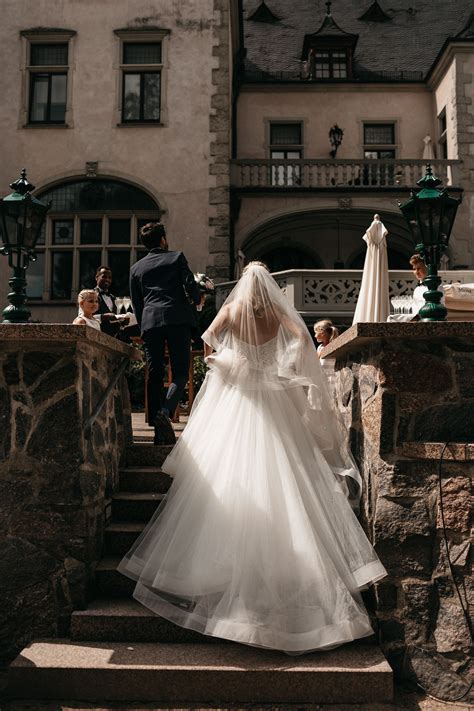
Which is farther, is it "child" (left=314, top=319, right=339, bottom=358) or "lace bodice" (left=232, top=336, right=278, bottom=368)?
"child" (left=314, top=319, right=339, bottom=358)

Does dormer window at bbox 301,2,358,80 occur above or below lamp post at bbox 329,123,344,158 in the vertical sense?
above

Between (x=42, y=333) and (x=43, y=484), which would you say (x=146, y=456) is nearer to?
(x=43, y=484)

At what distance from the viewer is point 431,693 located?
3.64 meters

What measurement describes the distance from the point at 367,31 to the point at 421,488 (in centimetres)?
2355

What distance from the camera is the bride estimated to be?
11.8 ft

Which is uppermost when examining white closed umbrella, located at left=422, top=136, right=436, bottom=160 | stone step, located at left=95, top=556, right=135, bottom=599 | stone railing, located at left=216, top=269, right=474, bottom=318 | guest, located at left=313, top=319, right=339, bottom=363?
white closed umbrella, located at left=422, top=136, right=436, bottom=160

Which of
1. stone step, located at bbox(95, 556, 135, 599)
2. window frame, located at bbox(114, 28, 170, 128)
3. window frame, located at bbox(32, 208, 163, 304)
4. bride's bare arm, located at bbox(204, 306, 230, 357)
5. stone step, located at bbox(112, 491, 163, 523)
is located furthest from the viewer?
window frame, located at bbox(114, 28, 170, 128)

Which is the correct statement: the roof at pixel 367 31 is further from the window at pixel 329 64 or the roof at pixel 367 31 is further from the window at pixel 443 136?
the window at pixel 443 136

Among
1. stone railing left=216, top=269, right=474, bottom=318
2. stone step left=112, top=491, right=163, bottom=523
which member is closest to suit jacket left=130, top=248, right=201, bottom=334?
stone step left=112, top=491, right=163, bottom=523

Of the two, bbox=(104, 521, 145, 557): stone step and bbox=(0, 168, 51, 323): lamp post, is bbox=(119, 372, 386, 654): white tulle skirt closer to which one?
bbox=(104, 521, 145, 557): stone step

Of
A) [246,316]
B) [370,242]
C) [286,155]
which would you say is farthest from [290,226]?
[246,316]

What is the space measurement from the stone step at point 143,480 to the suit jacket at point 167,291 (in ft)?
4.07

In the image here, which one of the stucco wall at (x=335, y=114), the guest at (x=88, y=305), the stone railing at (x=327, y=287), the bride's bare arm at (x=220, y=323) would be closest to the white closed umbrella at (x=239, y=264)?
the stone railing at (x=327, y=287)

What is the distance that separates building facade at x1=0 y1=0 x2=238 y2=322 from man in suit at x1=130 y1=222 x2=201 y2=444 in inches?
438
